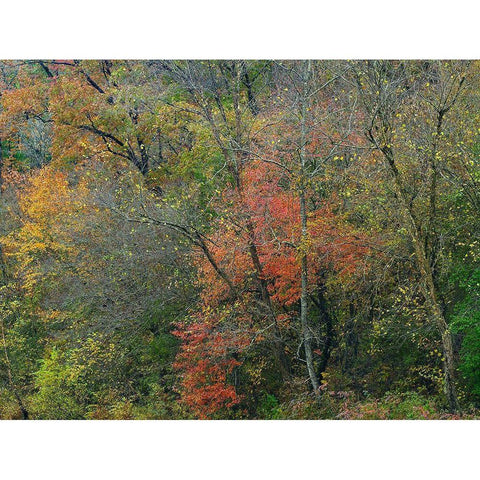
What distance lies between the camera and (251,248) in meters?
9.61

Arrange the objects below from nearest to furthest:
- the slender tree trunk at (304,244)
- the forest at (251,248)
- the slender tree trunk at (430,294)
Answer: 1. the slender tree trunk at (430,294)
2. the forest at (251,248)
3. the slender tree trunk at (304,244)

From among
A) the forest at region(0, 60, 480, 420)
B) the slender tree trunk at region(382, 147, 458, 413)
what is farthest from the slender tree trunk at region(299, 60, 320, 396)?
the slender tree trunk at region(382, 147, 458, 413)

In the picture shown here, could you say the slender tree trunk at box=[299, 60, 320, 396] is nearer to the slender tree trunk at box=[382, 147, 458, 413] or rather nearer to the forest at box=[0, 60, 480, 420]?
the forest at box=[0, 60, 480, 420]

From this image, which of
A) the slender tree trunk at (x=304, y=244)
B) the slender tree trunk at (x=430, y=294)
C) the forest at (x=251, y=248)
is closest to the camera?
the slender tree trunk at (x=430, y=294)

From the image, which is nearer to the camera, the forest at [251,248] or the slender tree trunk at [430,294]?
the slender tree trunk at [430,294]

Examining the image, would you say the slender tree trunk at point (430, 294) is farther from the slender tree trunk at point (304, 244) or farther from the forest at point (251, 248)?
the slender tree trunk at point (304, 244)

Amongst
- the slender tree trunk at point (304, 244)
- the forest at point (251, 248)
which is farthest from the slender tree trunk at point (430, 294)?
the slender tree trunk at point (304, 244)

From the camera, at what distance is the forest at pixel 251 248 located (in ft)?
27.3

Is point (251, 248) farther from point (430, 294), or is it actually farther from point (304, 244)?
point (430, 294)

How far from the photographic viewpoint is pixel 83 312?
11453 millimetres

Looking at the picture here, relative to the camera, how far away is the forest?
833 cm

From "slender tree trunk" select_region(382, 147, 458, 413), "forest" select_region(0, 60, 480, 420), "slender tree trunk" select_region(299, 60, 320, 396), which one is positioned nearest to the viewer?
"slender tree trunk" select_region(382, 147, 458, 413)
